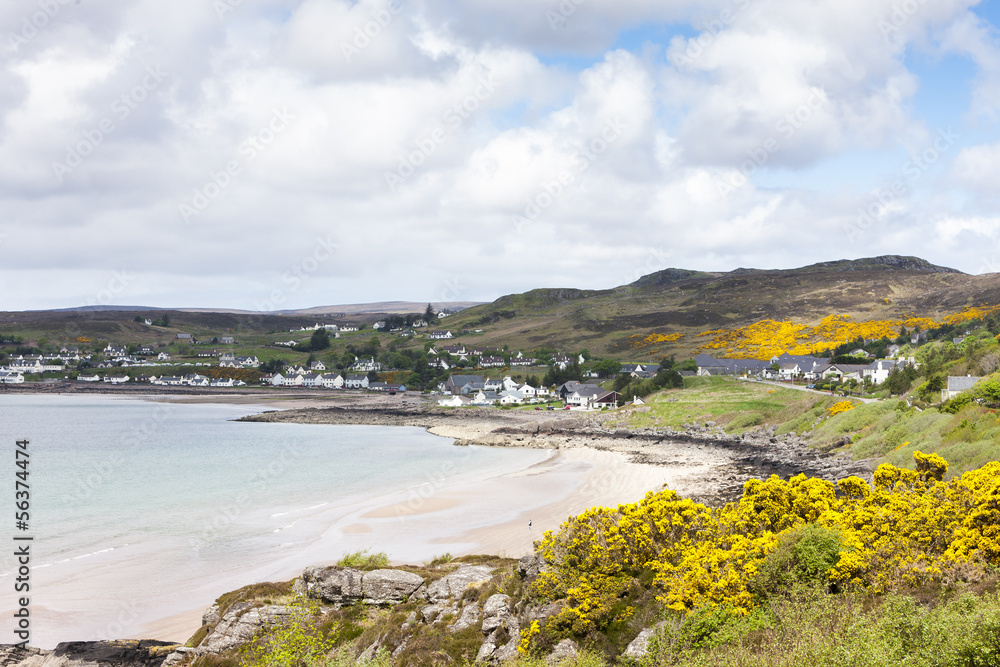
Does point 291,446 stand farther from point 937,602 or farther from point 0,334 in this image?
point 0,334

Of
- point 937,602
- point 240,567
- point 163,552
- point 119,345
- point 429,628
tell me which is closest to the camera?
point 937,602

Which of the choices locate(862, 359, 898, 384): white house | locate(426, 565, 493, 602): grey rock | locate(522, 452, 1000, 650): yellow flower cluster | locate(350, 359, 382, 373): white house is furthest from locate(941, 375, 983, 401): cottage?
locate(350, 359, 382, 373): white house

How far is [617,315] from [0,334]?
16904 cm

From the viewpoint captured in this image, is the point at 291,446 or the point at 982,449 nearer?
the point at 982,449

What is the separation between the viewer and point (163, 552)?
1066 inches

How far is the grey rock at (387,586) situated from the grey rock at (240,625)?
205 centimetres

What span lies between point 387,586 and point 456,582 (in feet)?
6.28

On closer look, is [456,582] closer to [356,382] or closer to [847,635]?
[847,635]

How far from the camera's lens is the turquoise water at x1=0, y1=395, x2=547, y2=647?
22578mm

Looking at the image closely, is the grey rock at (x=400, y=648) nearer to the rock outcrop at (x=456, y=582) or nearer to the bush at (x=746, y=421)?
the rock outcrop at (x=456, y=582)

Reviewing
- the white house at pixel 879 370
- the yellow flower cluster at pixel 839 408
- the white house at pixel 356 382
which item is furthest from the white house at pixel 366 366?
the yellow flower cluster at pixel 839 408

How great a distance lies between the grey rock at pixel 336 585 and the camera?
16812 mm

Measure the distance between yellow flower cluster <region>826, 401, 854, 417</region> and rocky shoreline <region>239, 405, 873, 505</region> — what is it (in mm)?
3926

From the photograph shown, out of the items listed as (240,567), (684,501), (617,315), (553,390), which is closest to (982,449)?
(684,501)
